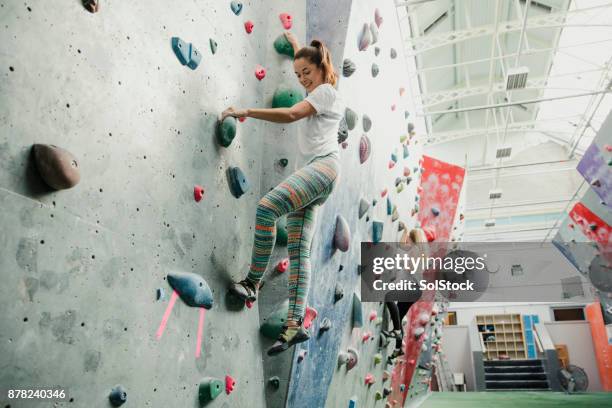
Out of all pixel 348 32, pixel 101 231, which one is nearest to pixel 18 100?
pixel 101 231

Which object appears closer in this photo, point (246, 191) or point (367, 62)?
point (246, 191)

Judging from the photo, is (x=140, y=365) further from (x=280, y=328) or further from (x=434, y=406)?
(x=434, y=406)

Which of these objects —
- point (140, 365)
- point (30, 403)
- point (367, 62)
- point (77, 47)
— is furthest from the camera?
point (367, 62)

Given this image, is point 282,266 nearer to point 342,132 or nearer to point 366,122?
point 342,132

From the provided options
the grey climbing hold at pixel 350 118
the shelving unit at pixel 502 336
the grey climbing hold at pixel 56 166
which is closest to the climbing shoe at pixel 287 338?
the grey climbing hold at pixel 56 166

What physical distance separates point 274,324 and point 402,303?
7.88 ft

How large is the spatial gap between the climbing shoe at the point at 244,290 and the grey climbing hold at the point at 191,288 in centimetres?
A: 17

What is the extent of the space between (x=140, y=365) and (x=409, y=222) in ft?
12.1

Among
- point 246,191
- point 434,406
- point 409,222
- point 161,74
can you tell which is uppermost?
point 409,222

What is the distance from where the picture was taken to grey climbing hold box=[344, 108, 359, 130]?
230 centimetres

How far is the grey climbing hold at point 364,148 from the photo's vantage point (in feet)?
8.54

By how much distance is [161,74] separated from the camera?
135 cm

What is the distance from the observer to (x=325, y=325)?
217 centimetres

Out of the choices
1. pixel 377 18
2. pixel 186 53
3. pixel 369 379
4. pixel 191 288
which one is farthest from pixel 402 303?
pixel 186 53
